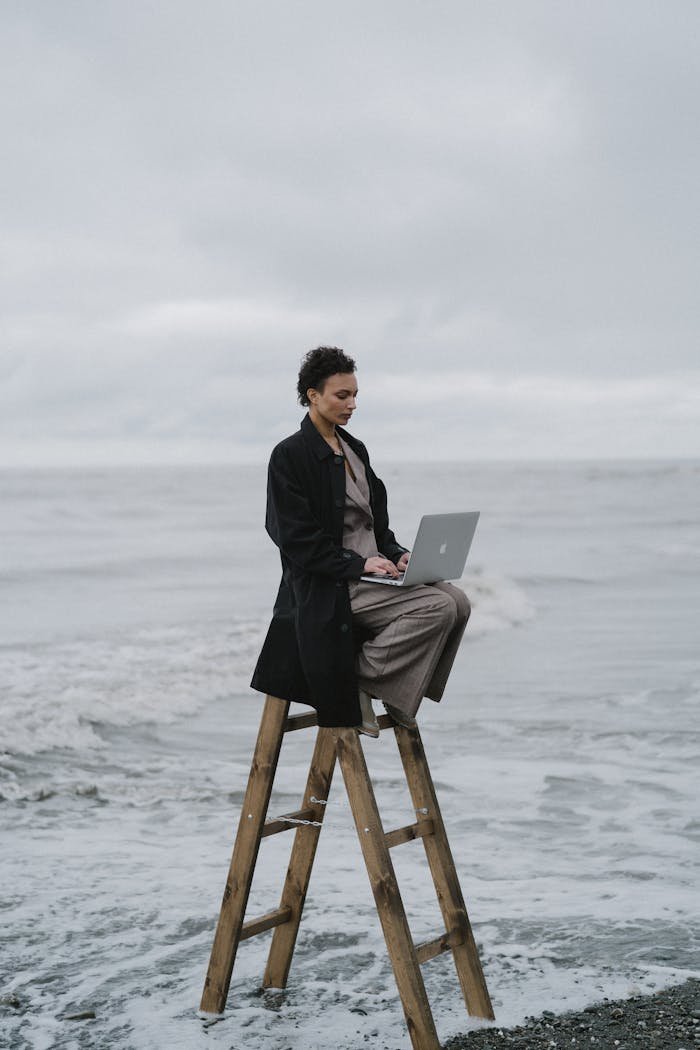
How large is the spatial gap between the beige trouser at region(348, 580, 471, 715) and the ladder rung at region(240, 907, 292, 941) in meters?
1.12

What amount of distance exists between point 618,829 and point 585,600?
1372 cm

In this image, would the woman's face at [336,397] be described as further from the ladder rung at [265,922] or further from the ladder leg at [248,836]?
the ladder rung at [265,922]

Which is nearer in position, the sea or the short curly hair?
the short curly hair

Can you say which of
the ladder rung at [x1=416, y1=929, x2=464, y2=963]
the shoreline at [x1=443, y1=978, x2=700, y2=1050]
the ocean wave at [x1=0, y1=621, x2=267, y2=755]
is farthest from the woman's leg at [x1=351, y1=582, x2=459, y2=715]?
the ocean wave at [x1=0, y1=621, x2=267, y2=755]

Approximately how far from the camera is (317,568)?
3.68 meters

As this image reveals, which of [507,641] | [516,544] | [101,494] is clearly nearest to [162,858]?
[507,641]

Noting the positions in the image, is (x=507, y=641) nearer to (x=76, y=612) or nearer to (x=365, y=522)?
(x=76, y=612)

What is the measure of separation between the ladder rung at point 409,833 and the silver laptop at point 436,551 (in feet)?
2.91

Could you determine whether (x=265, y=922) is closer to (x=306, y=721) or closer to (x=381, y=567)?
(x=306, y=721)

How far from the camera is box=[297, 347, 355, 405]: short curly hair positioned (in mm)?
3818

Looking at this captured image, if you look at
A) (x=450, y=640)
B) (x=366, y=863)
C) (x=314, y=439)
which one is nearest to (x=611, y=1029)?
(x=366, y=863)

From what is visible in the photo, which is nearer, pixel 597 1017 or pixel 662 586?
pixel 597 1017

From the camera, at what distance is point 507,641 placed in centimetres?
1559

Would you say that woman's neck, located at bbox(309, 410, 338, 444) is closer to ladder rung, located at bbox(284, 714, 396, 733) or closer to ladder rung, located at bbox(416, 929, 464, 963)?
ladder rung, located at bbox(284, 714, 396, 733)
